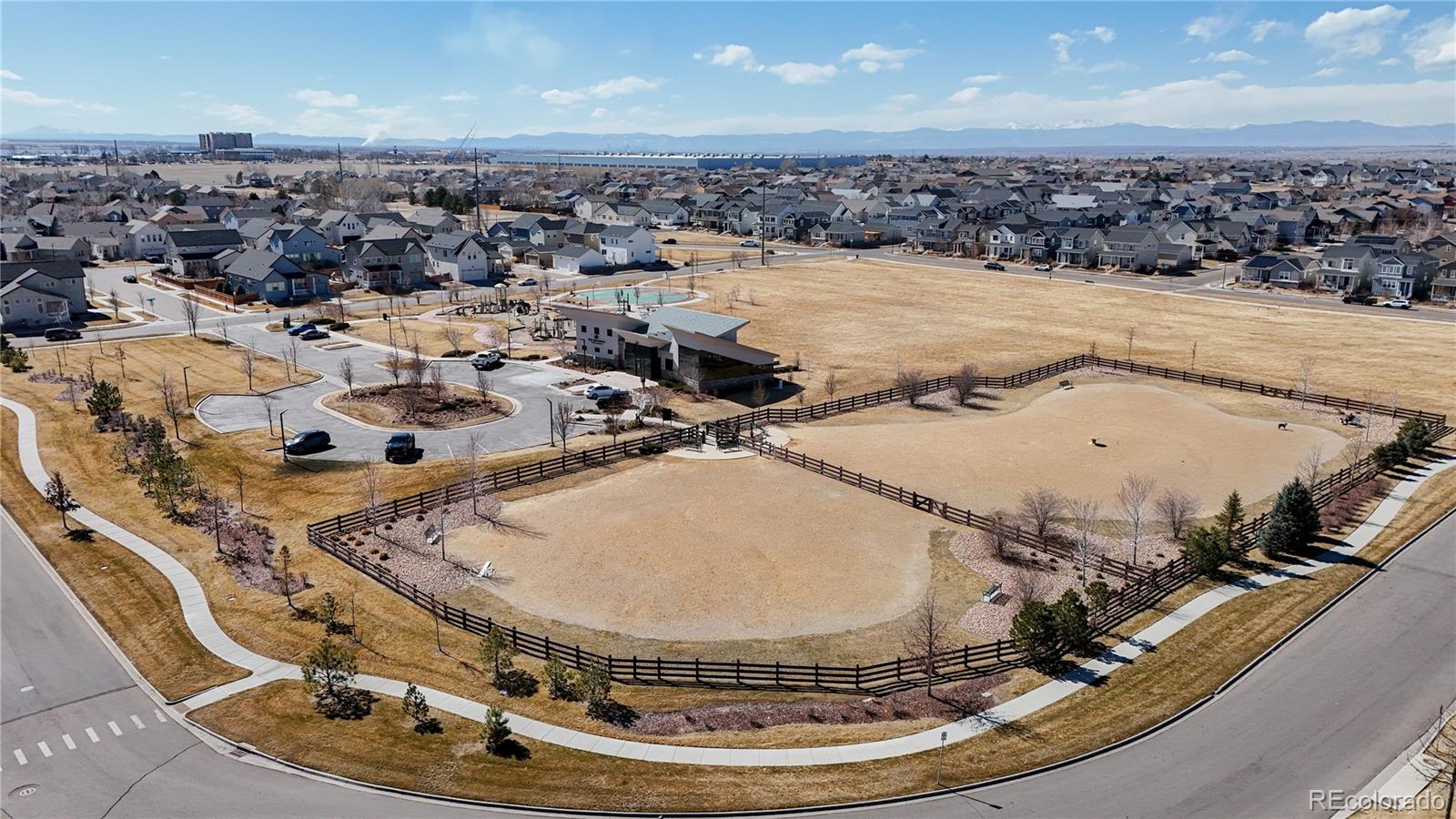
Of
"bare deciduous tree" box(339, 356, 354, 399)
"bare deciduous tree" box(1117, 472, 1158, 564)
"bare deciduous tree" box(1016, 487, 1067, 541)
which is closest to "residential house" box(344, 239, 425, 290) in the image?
"bare deciduous tree" box(339, 356, 354, 399)

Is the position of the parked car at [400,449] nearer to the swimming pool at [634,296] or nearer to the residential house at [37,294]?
the swimming pool at [634,296]

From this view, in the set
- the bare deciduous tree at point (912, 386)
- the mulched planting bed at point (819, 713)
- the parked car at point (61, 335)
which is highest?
the parked car at point (61, 335)

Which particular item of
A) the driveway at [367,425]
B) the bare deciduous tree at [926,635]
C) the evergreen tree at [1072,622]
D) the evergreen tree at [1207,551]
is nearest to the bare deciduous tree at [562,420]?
the driveway at [367,425]

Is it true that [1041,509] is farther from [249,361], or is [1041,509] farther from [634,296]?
[634,296]

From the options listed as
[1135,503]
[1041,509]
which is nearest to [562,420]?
[1041,509]

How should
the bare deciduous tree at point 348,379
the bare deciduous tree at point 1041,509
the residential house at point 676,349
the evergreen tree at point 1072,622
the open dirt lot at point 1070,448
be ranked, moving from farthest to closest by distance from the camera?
the residential house at point 676,349 < the bare deciduous tree at point 348,379 < the open dirt lot at point 1070,448 < the bare deciduous tree at point 1041,509 < the evergreen tree at point 1072,622

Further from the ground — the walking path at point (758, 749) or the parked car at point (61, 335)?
the parked car at point (61, 335)

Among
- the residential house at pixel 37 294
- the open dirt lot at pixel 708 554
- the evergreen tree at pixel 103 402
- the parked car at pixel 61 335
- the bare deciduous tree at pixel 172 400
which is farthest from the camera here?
the residential house at pixel 37 294
